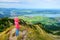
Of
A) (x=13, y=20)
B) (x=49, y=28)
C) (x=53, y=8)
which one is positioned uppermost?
(x=53, y=8)

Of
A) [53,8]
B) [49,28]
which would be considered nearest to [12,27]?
[49,28]

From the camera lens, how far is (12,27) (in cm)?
175

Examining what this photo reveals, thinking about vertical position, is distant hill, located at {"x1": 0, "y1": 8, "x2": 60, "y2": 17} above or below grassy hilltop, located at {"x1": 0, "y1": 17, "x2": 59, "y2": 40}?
above

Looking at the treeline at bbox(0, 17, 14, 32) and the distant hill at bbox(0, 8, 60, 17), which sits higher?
the distant hill at bbox(0, 8, 60, 17)

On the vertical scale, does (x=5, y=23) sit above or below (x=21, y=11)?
below

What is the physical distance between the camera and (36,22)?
176 cm

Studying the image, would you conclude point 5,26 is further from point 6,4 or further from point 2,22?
point 6,4

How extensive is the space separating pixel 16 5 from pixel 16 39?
1.58 feet

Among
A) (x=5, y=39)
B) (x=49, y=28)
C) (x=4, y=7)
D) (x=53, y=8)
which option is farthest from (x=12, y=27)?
(x=53, y=8)

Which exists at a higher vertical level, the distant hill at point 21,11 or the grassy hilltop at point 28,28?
the distant hill at point 21,11

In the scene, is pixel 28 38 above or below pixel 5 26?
below

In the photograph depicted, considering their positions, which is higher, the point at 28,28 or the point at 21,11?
the point at 21,11

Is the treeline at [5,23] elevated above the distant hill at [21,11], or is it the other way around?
the distant hill at [21,11]

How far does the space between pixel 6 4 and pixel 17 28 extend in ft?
1.24
